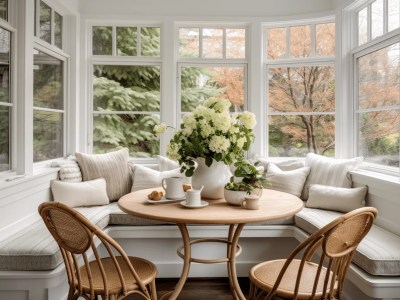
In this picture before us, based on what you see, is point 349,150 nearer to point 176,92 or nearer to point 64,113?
point 176,92

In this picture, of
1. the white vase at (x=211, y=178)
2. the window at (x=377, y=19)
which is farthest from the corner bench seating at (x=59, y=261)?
the window at (x=377, y=19)

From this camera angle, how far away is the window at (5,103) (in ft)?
8.91

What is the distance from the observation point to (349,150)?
3.75 m

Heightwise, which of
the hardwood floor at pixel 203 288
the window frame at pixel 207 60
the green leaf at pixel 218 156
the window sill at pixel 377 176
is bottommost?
the hardwood floor at pixel 203 288

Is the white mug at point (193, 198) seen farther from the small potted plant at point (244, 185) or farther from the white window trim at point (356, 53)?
the white window trim at point (356, 53)

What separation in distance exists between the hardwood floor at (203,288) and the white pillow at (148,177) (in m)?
0.85

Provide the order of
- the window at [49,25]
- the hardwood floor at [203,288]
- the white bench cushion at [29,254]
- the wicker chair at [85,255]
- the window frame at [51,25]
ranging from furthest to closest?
the window at [49,25]
the window frame at [51,25]
the hardwood floor at [203,288]
the white bench cushion at [29,254]
the wicker chair at [85,255]

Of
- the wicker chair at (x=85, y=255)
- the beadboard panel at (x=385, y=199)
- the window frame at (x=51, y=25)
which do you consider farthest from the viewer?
the window frame at (x=51, y=25)

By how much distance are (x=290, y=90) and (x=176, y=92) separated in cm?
125

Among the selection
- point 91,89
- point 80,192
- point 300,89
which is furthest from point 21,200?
point 300,89

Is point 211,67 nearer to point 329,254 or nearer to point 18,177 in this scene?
point 18,177

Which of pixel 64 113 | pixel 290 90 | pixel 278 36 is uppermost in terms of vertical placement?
pixel 278 36

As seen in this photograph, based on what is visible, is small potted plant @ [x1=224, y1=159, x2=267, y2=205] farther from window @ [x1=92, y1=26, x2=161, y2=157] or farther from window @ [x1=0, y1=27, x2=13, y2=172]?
window @ [x1=92, y1=26, x2=161, y2=157]

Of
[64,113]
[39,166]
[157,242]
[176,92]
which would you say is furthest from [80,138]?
[157,242]
